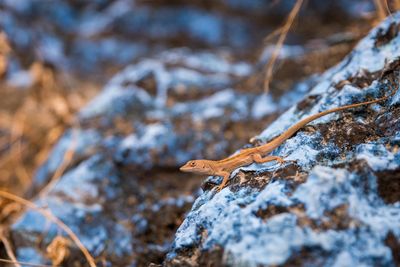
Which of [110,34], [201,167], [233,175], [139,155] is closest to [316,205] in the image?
[233,175]

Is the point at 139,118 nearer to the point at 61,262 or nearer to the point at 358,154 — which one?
the point at 61,262

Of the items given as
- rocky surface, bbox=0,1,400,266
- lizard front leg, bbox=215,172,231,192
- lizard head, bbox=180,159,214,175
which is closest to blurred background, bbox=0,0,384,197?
rocky surface, bbox=0,1,400,266

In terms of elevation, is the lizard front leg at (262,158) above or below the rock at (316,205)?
above

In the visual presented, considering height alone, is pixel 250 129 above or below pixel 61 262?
above

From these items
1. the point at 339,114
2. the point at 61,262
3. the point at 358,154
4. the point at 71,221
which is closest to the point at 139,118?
the point at 71,221

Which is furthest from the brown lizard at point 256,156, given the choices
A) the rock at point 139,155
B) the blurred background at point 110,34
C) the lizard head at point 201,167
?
the blurred background at point 110,34

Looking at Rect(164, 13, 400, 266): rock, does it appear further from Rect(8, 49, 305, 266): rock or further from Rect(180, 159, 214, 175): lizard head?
Rect(8, 49, 305, 266): rock

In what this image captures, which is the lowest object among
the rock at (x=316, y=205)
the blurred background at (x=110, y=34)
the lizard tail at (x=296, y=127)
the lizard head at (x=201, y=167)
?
the rock at (x=316, y=205)

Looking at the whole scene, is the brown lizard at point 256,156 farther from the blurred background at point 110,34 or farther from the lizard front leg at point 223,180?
the blurred background at point 110,34
